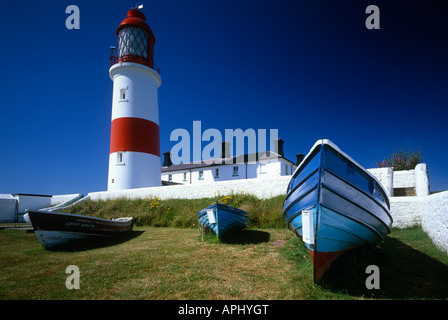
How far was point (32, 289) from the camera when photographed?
3.83 m

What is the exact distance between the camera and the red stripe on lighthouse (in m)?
17.0

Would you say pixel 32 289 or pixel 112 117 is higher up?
pixel 112 117

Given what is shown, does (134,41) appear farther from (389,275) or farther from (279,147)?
(389,275)

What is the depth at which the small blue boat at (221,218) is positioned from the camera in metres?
6.66

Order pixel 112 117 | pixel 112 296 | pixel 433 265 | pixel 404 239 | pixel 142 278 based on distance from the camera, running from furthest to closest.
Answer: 1. pixel 112 117
2. pixel 404 239
3. pixel 433 265
4. pixel 142 278
5. pixel 112 296

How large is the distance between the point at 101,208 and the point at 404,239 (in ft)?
55.8

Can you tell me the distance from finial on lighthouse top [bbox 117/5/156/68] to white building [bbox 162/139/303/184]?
50.8 ft

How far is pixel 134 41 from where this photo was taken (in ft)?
60.3

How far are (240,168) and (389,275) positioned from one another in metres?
24.8

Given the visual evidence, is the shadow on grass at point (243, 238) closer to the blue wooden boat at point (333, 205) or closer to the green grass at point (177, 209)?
the green grass at point (177, 209)

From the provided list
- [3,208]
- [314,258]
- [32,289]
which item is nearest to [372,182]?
[314,258]

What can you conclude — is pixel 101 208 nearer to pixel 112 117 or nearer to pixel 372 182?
pixel 112 117

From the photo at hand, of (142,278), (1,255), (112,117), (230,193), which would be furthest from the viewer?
(112,117)
